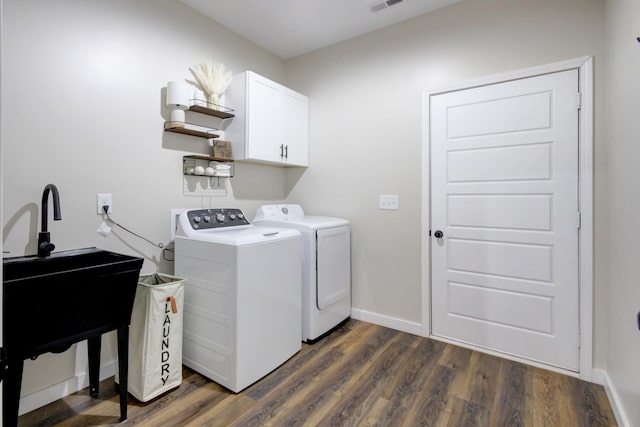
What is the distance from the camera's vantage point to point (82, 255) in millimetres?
1913

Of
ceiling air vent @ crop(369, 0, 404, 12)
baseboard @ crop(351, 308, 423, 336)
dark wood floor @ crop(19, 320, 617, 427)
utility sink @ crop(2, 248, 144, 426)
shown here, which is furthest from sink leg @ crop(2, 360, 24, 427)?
ceiling air vent @ crop(369, 0, 404, 12)

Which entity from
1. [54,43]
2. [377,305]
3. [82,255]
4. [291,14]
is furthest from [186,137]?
[377,305]

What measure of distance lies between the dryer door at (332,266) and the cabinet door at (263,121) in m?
0.84

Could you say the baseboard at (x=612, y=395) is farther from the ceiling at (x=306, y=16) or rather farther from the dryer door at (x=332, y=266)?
the ceiling at (x=306, y=16)

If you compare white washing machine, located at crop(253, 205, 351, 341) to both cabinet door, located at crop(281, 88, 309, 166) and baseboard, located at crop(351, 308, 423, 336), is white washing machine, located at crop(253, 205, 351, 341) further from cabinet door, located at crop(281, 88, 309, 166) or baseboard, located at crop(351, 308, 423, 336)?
cabinet door, located at crop(281, 88, 309, 166)

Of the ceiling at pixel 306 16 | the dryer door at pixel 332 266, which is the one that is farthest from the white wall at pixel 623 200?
the dryer door at pixel 332 266

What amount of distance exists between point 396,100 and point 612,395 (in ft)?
7.87

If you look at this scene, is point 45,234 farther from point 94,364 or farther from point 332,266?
point 332,266

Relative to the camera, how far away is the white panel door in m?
2.20

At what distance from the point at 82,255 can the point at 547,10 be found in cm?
326

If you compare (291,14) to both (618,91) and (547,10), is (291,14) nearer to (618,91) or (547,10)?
(547,10)

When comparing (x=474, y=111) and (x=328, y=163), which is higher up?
(x=474, y=111)

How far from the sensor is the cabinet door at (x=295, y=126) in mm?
3074

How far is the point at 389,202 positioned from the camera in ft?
9.43
